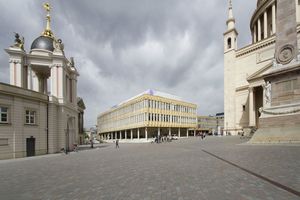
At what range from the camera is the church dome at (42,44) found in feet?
117

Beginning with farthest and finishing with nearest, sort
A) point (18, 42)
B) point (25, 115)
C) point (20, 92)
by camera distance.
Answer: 1. point (18, 42)
2. point (25, 115)
3. point (20, 92)

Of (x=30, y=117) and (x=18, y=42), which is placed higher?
(x=18, y=42)

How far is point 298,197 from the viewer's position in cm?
543

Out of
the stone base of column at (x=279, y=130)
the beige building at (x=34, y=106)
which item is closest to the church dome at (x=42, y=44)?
the beige building at (x=34, y=106)

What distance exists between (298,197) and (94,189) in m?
6.40

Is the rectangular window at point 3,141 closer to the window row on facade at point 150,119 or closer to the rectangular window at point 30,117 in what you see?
the rectangular window at point 30,117

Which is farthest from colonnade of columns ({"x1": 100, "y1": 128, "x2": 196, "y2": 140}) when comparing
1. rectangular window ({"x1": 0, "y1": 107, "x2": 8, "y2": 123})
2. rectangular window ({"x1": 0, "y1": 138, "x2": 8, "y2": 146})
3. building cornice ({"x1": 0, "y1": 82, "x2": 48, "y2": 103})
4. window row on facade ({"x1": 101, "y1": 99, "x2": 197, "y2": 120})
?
rectangular window ({"x1": 0, "y1": 107, "x2": 8, "y2": 123})

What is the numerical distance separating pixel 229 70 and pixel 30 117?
56076mm

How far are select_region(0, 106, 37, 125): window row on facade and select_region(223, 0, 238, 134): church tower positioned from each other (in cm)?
4984

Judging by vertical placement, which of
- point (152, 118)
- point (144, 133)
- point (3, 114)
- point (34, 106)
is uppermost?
point (34, 106)

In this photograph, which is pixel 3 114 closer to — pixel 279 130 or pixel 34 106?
pixel 34 106

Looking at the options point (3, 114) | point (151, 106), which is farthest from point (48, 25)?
point (151, 106)

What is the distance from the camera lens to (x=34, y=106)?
25875mm

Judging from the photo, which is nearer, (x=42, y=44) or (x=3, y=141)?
(x=3, y=141)
